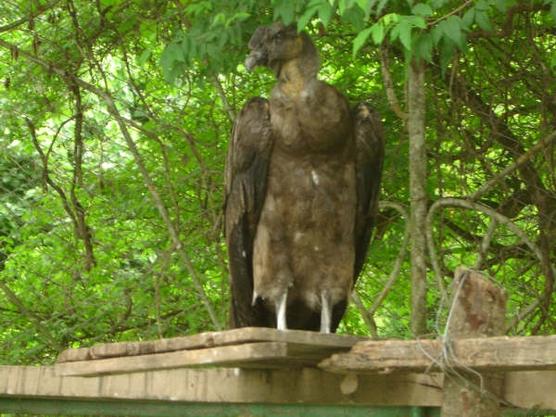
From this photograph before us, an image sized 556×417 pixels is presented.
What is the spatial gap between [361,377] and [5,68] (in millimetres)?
5344

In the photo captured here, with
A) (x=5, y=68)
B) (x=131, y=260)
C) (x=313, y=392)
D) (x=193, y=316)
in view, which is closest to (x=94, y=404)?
(x=313, y=392)

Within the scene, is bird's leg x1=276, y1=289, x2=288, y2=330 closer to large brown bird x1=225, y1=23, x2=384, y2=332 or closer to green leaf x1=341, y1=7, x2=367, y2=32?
large brown bird x1=225, y1=23, x2=384, y2=332

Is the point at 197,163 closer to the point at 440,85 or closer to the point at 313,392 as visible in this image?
the point at 440,85

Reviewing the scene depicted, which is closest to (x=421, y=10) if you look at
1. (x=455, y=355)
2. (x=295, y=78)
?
(x=295, y=78)

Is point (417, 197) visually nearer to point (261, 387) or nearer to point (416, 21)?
point (416, 21)

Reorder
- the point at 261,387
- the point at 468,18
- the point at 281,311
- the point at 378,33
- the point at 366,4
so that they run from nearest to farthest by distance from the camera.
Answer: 1. the point at 366,4
2. the point at 378,33
3. the point at 261,387
4. the point at 468,18
5. the point at 281,311

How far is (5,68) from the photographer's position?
8375 mm

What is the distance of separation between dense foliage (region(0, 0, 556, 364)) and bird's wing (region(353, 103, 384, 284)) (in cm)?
107

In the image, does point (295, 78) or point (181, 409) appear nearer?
point (181, 409)

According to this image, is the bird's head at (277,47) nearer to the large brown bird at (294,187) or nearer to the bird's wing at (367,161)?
the large brown bird at (294,187)

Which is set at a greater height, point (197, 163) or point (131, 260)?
point (197, 163)

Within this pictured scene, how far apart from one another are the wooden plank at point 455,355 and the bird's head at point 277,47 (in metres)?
2.00

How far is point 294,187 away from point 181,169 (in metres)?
2.66

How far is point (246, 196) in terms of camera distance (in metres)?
5.27
